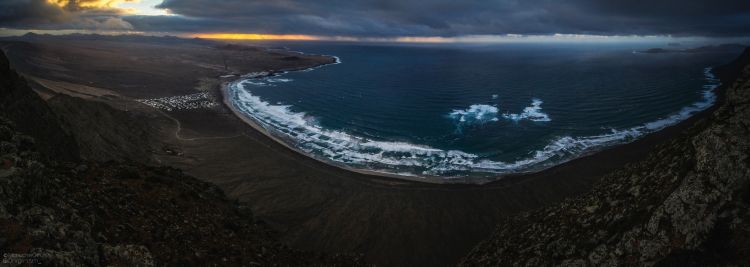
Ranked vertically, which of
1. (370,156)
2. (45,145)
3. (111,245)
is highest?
(45,145)

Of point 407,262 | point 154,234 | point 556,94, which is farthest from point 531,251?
point 556,94

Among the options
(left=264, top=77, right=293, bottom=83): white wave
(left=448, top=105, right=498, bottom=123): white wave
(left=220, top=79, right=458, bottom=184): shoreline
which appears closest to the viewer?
(left=220, top=79, right=458, bottom=184): shoreline

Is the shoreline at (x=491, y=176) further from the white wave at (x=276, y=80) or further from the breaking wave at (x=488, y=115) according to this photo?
the white wave at (x=276, y=80)

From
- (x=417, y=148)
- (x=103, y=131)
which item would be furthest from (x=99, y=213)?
(x=417, y=148)

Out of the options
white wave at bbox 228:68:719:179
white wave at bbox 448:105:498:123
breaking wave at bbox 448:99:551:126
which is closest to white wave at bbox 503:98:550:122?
breaking wave at bbox 448:99:551:126

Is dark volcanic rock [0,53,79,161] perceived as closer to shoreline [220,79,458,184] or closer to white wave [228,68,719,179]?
shoreline [220,79,458,184]

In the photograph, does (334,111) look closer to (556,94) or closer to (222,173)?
(222,173)
